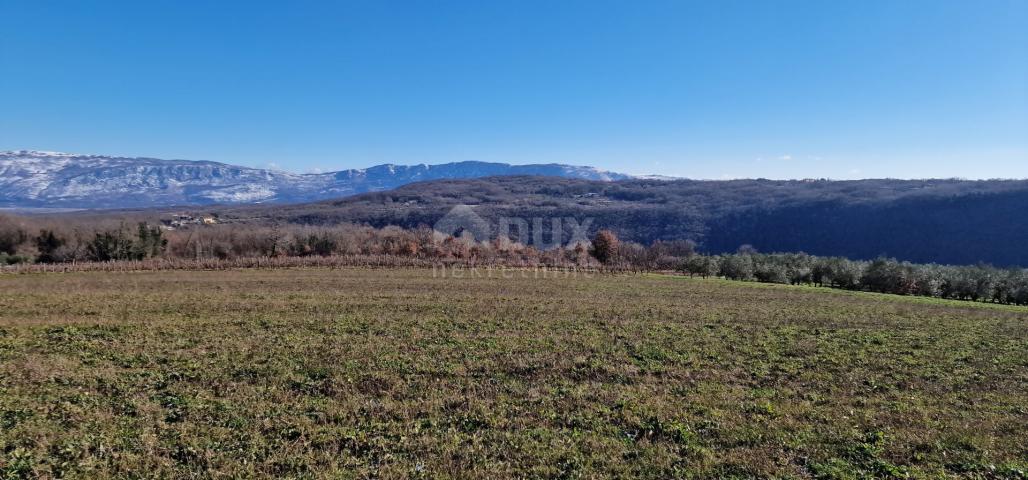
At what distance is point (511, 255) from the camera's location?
9769 centimetres

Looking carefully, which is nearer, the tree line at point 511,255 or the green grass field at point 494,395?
the green grass field at point 494,395

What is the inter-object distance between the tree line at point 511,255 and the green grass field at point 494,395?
144 feet

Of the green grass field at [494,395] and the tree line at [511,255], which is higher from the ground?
the green grass field at [494,395]

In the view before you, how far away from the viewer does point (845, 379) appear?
16641 millimetres

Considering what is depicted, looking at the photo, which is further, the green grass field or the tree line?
the tree line

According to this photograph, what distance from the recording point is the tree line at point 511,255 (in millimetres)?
63062

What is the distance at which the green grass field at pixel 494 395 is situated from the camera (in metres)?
9.82

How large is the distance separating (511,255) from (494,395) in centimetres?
8396

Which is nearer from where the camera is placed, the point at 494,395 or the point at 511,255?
the point at 494,395

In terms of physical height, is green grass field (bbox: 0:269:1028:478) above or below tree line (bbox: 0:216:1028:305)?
above

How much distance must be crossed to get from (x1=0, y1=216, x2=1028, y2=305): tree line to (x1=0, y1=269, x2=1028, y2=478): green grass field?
1724 inches

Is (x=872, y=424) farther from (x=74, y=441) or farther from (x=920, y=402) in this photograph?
(x=74, y=441)

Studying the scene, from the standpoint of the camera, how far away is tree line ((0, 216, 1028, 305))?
6306 centimetres

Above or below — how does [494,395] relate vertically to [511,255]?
above
